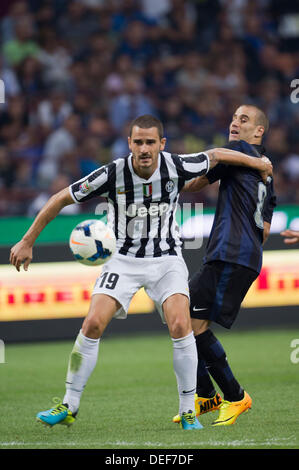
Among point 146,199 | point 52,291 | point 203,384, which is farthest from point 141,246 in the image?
point 52,291

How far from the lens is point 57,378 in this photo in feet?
26.0

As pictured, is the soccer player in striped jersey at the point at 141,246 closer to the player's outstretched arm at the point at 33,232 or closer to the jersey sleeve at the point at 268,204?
the player's outstretched arm at the point at 33,232

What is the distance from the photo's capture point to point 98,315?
555 cm

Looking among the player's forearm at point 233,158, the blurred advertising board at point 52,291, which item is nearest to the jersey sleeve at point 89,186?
the player's forearm at point 233,158

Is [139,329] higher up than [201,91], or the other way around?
[201,91]

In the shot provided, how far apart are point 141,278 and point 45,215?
2.53 feet

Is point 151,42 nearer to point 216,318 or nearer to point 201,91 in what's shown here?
point 201,91

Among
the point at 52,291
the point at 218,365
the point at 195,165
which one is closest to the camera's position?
the point at 195,165

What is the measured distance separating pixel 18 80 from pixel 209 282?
7692mm

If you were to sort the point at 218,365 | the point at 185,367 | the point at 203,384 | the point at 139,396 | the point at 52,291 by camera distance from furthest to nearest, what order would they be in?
the point at 52,291 → the point at 139,396 → the point at 203,384 → the point at 218,365 → the point at 185,367

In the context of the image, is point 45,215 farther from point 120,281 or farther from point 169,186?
point 169,186

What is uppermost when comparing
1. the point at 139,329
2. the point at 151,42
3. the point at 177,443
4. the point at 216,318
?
the point at 151,42
